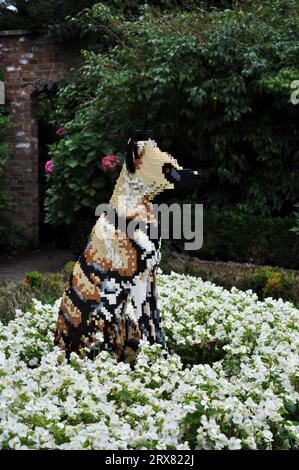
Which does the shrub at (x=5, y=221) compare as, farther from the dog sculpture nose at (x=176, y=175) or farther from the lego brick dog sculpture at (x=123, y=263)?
the dog sculpture nose at (x=176, y=175)

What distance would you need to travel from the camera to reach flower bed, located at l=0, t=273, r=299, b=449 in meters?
2.33

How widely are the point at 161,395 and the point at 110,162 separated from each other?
14.9ft

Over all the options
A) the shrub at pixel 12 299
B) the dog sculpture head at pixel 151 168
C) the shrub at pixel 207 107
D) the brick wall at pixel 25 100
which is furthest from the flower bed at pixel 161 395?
the brick wall at pixel 25 100

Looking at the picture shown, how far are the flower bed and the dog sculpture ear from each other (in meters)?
0.88

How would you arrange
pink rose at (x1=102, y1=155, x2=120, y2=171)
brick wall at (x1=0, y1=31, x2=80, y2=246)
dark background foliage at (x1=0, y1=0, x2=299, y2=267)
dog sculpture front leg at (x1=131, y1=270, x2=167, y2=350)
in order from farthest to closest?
brick wall at (x1=0, y1=31, x2=80, y2=246) < pink rose at (x1=102, y1=155, x2=120, y2=171) < dark background foliage at (x1=0, y1=0, x2=299, y2=267) < dog sculpture front leg at (x1=131, y1=270, x2=167, y2=350)

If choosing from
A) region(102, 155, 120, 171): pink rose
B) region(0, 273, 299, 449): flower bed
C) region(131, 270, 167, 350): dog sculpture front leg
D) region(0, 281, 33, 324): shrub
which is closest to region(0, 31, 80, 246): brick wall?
region(102, 155, 120, 171): pink rose

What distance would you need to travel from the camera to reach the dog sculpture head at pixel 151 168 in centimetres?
289

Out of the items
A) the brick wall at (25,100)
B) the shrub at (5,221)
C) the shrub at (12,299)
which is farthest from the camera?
the brick wall at (25,100)

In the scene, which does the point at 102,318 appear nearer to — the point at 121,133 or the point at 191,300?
the point at 191,300

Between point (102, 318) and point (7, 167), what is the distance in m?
7.34

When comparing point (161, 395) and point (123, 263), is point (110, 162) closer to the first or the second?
point (123, 263)

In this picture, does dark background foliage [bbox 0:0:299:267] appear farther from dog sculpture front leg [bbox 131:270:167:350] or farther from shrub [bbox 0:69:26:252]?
dog sculpture front leg [bbox 131:270:167:350]

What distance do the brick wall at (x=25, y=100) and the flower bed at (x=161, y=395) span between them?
6.37 metres

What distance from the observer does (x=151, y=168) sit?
9.50ft
